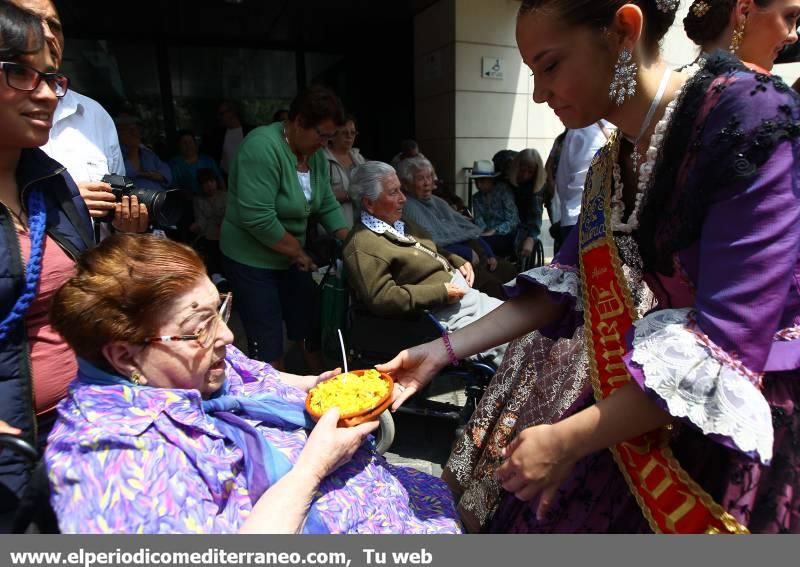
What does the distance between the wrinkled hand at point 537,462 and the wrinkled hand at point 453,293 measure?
199cm

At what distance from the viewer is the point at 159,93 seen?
819 centimetres

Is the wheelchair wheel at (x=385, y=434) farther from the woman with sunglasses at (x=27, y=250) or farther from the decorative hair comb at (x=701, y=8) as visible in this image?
the decorative hair comb at (x=701, y=8)

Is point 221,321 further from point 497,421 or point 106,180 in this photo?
point 497,421

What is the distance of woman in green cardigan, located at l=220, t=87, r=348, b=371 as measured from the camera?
308cm

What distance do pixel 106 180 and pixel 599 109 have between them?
1.80 m

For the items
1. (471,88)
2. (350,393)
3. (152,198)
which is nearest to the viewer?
(350,393)

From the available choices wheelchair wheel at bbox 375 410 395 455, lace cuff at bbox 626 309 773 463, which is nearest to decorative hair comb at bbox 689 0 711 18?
lace cuff at bbox 626 309 773 463

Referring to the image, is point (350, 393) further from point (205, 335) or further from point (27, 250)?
point (27, 250)

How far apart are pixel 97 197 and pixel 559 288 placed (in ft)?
5.41

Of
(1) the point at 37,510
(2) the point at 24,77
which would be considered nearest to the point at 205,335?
(1) the point at 37,510

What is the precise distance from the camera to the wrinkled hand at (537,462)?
1.06m

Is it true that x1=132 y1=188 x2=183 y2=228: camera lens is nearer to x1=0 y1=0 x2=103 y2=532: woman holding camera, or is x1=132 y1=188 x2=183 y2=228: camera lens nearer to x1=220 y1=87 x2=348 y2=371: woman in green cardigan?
x1=0 y1=0 x2=103 y2=532: woman holding camera

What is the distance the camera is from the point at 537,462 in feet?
3.52

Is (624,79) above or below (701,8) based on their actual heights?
below
